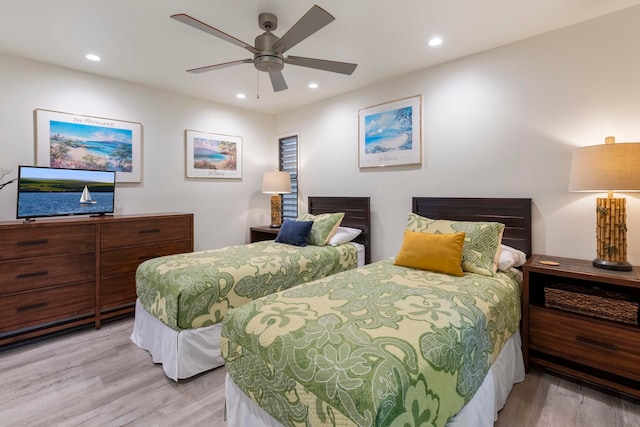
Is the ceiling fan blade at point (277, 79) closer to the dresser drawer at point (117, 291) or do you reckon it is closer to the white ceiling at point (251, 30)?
the white ceiling at point (251, 30)

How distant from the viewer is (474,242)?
2375 millimetres

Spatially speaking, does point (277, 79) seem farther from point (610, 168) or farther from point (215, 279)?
point (610, 168)

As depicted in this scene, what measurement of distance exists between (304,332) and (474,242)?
64.7 inches

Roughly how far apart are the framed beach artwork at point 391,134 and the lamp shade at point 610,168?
1464 millimetres

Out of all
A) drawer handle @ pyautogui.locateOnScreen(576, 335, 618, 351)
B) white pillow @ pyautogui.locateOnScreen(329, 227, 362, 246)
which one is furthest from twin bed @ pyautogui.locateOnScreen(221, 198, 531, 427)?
white pillow @ pyautogui.locateOnScreen(329, 227, 362, 246)

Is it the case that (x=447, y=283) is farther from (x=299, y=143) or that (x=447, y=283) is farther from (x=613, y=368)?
(x=299, y=143)

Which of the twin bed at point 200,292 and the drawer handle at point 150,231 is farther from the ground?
the drawer handle at point 150,231

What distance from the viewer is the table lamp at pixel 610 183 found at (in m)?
1.98

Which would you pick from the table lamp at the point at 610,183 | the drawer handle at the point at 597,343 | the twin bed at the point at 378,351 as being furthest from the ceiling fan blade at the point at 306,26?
the drawer handle at the point at 597,343

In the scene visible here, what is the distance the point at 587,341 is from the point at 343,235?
2.26 m

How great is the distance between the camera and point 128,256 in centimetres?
320

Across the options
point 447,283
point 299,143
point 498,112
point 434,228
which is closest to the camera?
point 447,283

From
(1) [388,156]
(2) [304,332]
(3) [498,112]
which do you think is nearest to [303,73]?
(1) [388,156]

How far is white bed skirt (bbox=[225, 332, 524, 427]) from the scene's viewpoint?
140cm
